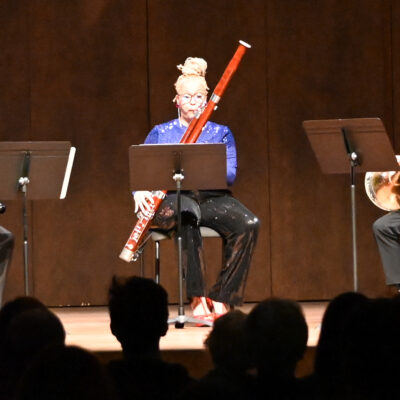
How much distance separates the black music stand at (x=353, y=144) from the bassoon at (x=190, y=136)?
665 mm

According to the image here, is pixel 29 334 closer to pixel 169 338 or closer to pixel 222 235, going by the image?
pixel 169 338

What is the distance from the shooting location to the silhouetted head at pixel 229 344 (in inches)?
99.0

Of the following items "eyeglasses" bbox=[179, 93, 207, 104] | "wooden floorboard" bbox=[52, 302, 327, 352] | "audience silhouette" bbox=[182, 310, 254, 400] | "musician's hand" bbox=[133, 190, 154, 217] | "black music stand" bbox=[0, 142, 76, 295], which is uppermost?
"eyeglasses" bbox=[179, 93, 207, 104]

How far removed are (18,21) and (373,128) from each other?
2889mm

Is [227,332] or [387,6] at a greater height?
[387,6]

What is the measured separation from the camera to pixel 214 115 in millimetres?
6645

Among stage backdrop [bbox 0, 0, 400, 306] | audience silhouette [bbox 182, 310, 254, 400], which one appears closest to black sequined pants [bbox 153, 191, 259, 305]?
stage backdrop [bbox 0, 0, 400, 306]

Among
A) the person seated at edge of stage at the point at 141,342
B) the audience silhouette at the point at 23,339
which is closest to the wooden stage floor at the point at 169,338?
the person seated at edge of stage at the point at 141,342

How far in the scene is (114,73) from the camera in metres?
6.61

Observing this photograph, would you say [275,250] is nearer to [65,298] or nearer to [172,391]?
[65,298]

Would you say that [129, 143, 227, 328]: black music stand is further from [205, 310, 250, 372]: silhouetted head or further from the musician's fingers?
[205, 310, 250, 372]: silhouetted head

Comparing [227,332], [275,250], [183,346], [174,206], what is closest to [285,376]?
[227,332]

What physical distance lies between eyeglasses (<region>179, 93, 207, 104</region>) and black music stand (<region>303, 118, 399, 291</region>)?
88cm

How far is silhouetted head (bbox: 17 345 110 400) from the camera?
1.84m
